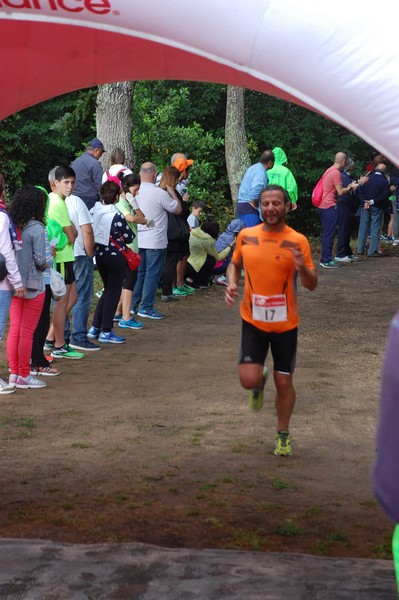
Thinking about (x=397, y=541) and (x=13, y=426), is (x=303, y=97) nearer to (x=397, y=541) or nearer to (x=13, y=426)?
(x=397, y=541)

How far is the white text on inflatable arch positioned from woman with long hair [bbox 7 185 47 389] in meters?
4.21

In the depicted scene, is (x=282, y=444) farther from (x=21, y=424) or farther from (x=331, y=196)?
(x=331, y=196)

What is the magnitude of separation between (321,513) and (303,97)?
3.06 m

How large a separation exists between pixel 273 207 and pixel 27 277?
3.12 m

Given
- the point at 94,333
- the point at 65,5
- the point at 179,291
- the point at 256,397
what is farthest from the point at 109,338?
the point at 65,5

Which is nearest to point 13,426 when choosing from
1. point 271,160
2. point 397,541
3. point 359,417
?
point 359,417

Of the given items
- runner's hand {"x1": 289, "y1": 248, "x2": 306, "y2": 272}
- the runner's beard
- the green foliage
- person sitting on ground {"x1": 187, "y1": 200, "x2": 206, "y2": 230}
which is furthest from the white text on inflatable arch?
the green foliage

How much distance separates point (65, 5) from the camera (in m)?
5.38

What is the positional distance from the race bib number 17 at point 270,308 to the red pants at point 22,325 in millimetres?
2943

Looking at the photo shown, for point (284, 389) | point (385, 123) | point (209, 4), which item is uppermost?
point (209, 4)

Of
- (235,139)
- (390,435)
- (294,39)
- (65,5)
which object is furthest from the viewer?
(235,139)

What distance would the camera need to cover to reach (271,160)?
1680 cm

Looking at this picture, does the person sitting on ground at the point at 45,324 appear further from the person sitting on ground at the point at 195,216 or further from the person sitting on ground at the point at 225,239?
the person sitting on ground at the point at 195,216

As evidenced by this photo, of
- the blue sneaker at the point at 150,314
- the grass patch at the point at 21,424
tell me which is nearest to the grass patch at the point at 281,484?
the grass patch at the point at 21,424
